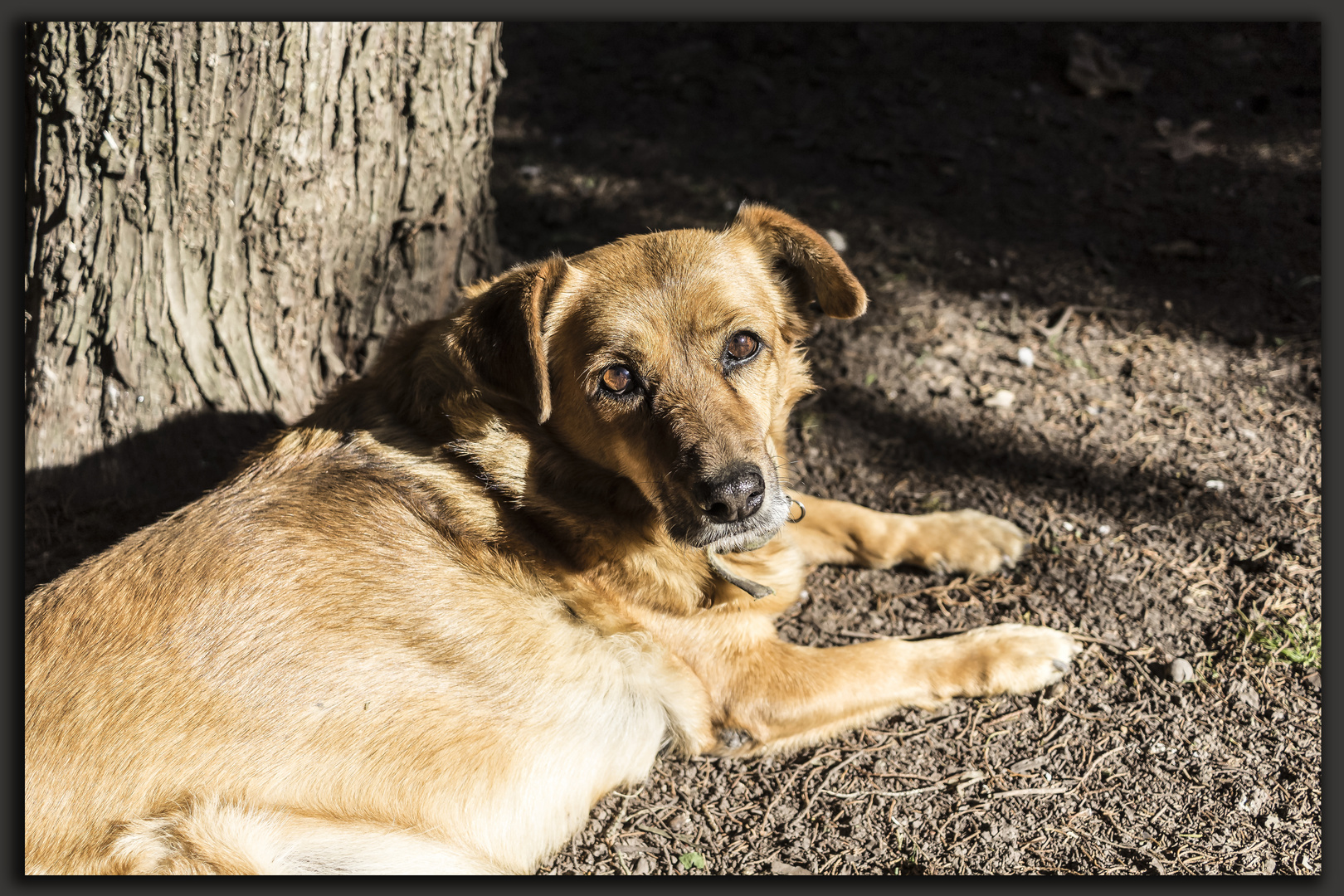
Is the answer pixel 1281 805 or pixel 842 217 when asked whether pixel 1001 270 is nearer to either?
pixel 842 217

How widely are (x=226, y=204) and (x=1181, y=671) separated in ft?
14.4

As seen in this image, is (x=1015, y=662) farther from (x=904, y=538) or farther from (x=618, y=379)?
(x=618, y=379)

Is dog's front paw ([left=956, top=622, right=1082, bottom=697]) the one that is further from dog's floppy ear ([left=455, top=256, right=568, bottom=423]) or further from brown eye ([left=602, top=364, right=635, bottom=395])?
dog's floppy ear ([left=455, top=256, right=568, bottom=423])

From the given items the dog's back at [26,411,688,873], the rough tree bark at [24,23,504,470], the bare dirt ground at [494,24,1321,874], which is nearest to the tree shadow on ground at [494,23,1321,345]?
the bare dirt ground at [494,24,1321,874]

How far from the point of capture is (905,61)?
6.88 metres

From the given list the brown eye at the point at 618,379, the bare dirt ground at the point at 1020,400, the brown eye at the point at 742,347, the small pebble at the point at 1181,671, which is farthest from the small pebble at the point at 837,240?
the small pebble at the point at 1181,671

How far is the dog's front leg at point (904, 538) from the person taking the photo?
4.05m

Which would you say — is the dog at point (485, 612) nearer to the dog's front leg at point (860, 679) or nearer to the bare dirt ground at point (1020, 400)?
the dog's front leg at point (860, 679)

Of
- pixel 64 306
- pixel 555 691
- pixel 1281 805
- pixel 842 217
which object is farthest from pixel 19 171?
pixel 1281 805

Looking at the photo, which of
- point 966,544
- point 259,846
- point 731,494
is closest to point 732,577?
point 731,494

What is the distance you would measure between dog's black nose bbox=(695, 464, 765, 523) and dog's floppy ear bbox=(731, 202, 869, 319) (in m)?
0.82

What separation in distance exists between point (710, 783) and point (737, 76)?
5.43m

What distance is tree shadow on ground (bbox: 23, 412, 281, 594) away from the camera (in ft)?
13.6

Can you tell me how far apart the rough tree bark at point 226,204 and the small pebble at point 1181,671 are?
3.88 metres
